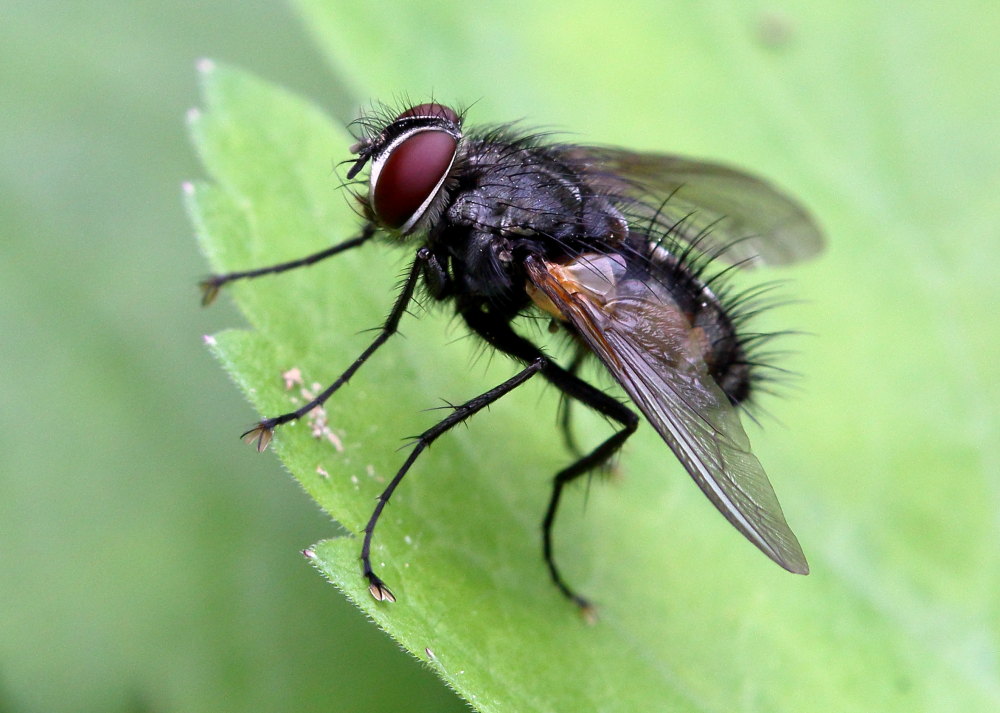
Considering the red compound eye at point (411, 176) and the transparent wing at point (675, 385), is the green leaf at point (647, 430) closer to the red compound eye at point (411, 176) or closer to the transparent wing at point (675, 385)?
the red compound eye at point (411, 176)

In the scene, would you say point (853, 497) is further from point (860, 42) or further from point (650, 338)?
point (860, 42)

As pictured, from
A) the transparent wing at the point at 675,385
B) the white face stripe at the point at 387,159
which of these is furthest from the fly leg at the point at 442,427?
the white face stripe at the point at 387,159

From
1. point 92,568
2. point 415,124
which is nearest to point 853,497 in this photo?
point 415,124

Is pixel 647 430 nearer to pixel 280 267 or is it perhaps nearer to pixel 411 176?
pixel 411 176

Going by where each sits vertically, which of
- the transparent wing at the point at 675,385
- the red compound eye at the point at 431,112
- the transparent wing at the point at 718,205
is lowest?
the transparent wing at the point at 675,385

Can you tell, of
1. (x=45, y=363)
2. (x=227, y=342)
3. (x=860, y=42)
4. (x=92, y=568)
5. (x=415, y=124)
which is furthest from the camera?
(x=860, y=42)

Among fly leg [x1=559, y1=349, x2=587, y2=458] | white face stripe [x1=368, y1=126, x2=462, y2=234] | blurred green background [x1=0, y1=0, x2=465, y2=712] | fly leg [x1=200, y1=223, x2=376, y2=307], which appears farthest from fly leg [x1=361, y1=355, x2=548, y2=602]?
blurred green background [x1=0, y1=0, x2=465, y2=712]
